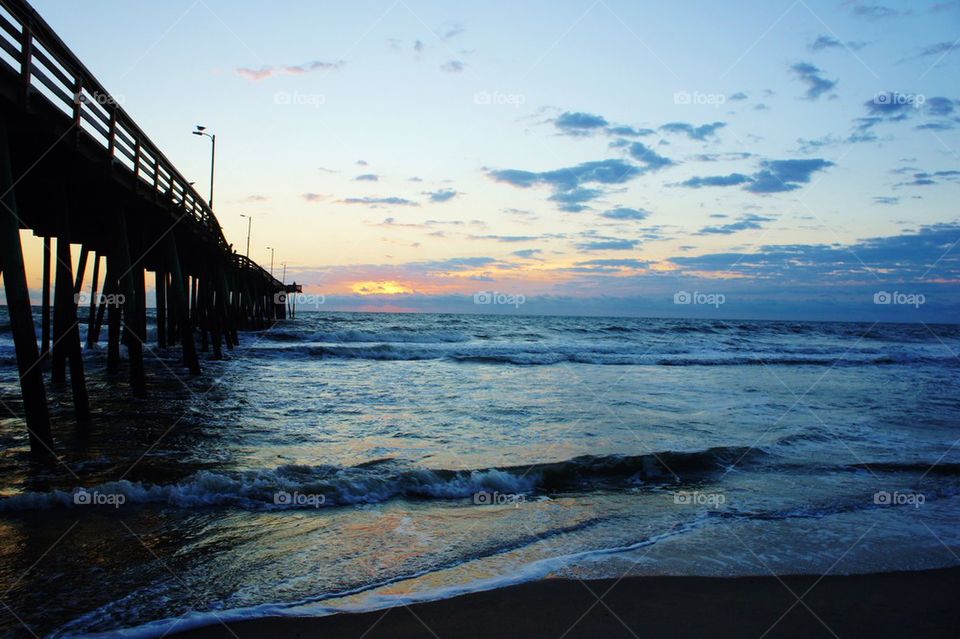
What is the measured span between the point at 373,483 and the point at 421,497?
26.8 inches

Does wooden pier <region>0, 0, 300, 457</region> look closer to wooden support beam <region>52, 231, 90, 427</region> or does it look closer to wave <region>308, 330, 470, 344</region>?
wooden support beam <region>52, 231, 90, 427</region>

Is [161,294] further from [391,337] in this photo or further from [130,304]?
[391,337]

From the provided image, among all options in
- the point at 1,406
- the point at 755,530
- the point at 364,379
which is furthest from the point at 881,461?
the point at 1,406

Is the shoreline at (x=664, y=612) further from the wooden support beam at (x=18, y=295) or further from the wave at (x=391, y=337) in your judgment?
the wave at (x=391, y=337)

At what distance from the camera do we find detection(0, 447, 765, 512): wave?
6.73 m

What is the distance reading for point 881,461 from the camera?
10023 millimetres

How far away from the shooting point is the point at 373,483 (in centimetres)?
765

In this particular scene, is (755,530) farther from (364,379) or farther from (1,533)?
(364,379)

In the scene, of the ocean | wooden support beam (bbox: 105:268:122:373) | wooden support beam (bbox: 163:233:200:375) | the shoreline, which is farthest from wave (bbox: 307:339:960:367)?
the shoreline

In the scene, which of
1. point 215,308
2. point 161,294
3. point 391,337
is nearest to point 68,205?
point 161,294

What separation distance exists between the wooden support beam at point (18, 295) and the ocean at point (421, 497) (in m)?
0.97

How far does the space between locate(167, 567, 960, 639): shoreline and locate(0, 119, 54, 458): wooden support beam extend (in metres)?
5.11

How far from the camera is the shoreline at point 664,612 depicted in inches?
158

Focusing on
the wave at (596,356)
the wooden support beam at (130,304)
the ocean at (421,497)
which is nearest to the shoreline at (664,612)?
the ocean at (421,497)
